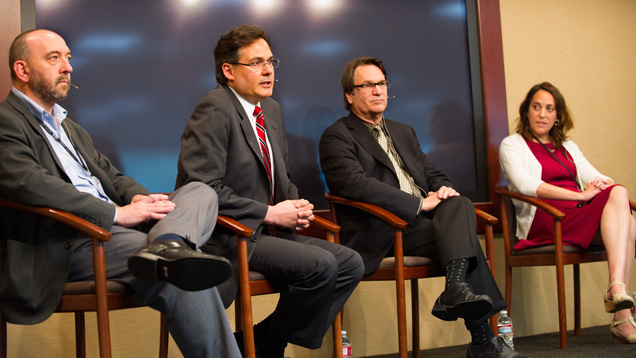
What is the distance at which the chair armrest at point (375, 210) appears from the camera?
289cm

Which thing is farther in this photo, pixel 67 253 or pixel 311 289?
pixel 311 289

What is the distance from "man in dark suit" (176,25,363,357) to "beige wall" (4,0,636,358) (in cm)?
89

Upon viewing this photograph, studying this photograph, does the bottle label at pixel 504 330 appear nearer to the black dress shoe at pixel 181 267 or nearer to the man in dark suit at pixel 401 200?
the man in dark suit at pixel 401 200

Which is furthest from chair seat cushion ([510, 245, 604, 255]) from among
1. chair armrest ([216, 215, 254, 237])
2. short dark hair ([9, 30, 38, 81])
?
short dark hair ([9, 30, 38, 81])

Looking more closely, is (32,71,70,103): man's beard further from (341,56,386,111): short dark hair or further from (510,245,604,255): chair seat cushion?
(510,245,604,255): chair seat cushion

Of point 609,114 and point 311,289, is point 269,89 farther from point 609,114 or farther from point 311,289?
point 609,114

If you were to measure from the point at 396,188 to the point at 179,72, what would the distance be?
1208 millimetres

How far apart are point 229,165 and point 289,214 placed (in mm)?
315

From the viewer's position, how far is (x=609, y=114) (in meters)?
4.56

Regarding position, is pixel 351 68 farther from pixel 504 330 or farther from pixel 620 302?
pixel 620 302

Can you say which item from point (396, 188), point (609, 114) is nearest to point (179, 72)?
point (396, 188)

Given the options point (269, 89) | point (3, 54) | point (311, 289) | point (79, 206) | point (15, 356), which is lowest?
point (15, 356)

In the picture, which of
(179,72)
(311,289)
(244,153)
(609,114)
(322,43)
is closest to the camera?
(311,289)

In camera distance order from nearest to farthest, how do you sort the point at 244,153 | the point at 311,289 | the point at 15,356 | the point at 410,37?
the point at 311,289 < the point at 244,153 < the point at 15,356 < the point at 410,37
